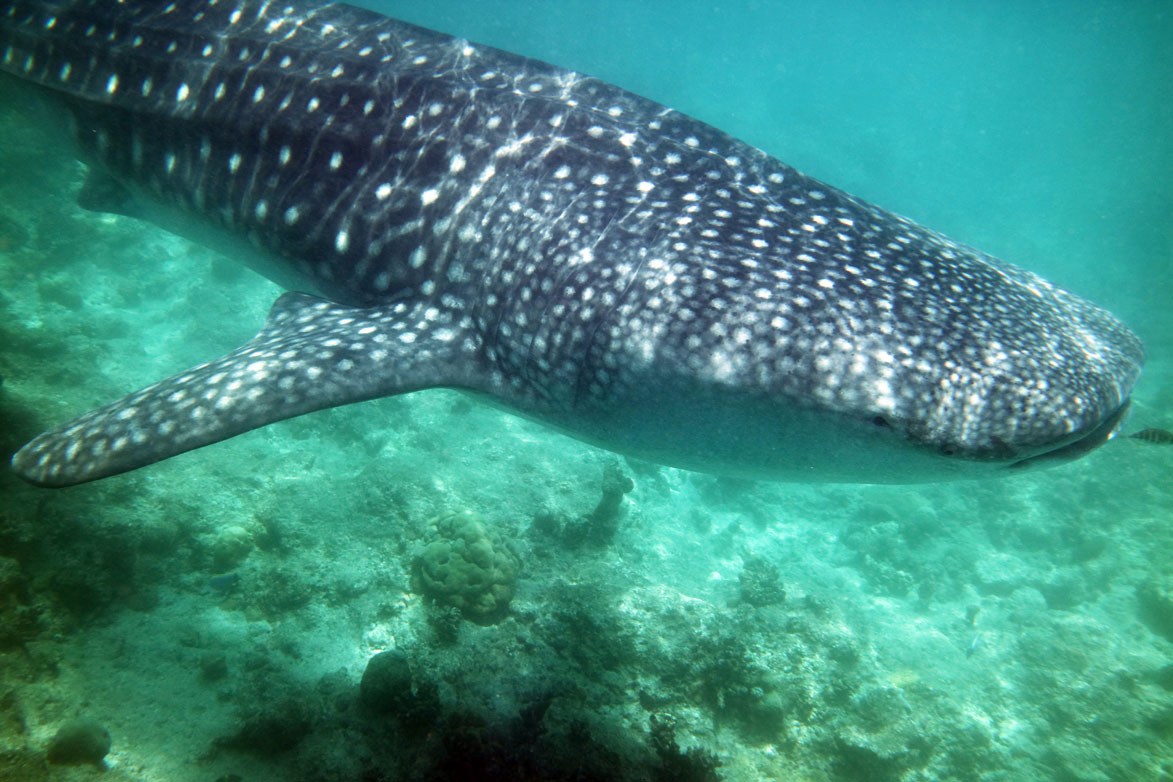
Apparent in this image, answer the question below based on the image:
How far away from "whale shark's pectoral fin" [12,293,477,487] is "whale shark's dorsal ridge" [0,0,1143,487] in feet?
0.06

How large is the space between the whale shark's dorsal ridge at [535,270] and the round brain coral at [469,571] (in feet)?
12.4

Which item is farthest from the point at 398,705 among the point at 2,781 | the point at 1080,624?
the point at 1080,624

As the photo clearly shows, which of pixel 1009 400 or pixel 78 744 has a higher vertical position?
pixel 1009 400

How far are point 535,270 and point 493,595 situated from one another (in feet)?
15.6

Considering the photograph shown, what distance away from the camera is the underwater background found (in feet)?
15.8

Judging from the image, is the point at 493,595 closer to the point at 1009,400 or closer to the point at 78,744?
the point at 78,744

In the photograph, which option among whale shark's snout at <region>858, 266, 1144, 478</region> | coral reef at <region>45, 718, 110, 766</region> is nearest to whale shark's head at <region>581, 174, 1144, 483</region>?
whale shark's snout at <region>858, 266, 1144, 478</region>

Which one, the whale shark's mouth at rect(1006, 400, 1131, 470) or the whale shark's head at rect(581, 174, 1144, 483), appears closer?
the whale shark's head at rect(581, 174, 1144, 483)

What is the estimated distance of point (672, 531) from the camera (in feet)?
36.6

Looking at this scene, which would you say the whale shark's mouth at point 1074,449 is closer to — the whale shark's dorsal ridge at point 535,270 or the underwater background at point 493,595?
the whale shark's dorsal ridge at point 535,270

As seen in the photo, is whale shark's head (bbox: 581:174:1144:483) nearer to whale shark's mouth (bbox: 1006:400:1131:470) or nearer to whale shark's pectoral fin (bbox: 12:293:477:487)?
whale shark's mouth (bbox: 1006:400:1131:470)

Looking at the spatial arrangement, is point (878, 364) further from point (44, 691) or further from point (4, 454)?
point (4, 454)

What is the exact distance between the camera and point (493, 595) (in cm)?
670

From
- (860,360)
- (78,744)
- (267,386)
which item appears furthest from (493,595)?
(860,360)
